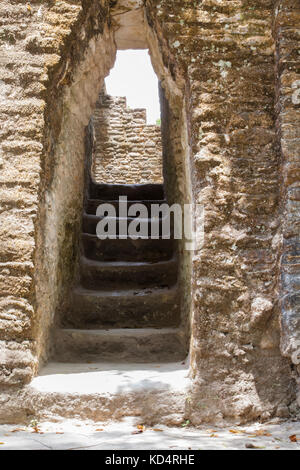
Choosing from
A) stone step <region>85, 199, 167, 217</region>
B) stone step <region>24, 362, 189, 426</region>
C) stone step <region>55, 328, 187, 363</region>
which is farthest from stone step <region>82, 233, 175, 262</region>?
stone step <region>24, 362, 189, 426</region>

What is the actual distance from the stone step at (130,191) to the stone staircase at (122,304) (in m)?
0.43

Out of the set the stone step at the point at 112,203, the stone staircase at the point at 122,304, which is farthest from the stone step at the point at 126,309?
the stone step at the point at 112,203

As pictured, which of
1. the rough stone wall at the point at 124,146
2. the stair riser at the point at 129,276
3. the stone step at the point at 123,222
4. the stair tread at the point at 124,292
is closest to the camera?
the stair tread at the point at 124,292

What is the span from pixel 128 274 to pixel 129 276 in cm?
2

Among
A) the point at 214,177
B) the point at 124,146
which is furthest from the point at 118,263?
the point at 124,146

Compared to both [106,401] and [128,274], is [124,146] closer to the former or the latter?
[128,274]

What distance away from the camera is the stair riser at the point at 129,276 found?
452cm

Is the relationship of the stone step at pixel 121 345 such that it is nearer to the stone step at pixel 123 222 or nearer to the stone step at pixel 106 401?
the stone step at pixel 106 401

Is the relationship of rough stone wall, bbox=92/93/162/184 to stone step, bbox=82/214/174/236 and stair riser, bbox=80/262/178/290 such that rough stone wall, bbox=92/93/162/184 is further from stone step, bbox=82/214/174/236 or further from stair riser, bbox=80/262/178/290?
stair riser, bbox=80/262/178/290

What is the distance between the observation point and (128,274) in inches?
181
